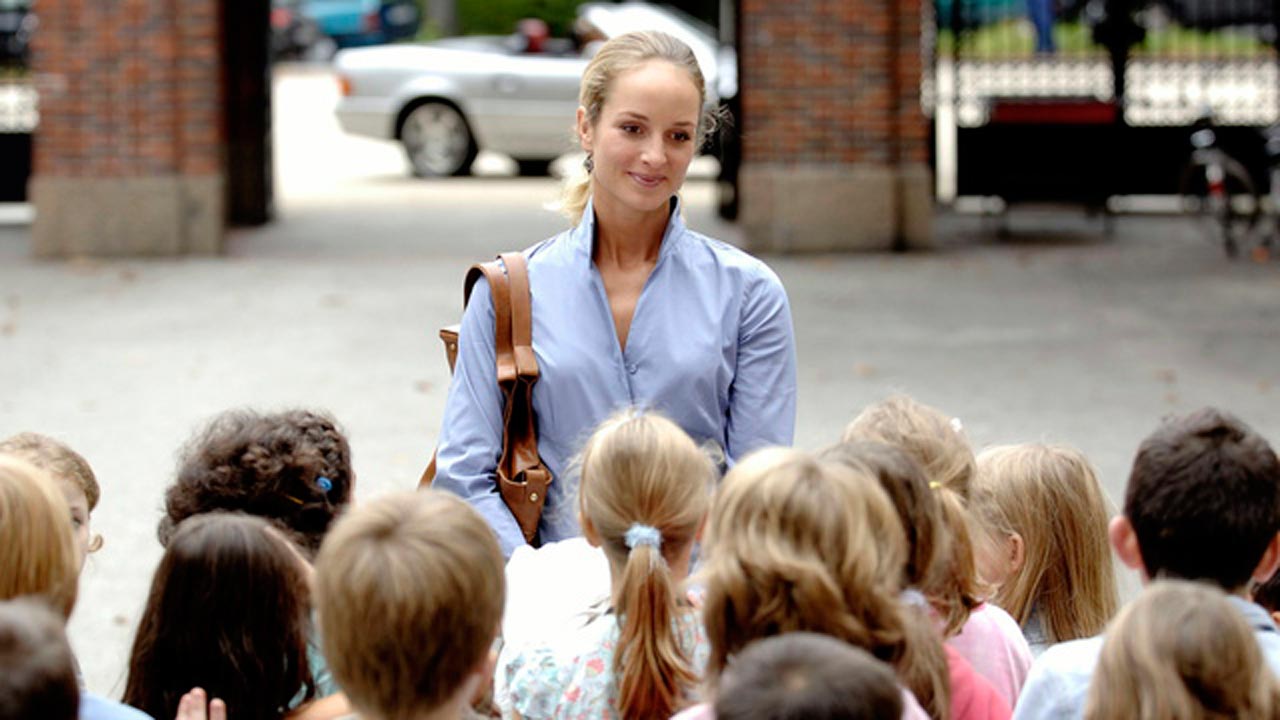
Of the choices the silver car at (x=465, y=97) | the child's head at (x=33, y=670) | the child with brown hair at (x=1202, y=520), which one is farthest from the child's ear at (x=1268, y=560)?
the silver car at (x=465, y=97)

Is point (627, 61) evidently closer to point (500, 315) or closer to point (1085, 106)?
point (500, 315)

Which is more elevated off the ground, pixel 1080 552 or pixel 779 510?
pixel 779 510

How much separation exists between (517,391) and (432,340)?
25.8ft

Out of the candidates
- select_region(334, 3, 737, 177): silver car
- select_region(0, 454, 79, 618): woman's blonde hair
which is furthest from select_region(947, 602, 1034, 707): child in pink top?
select_region(334, 3, 737, 177): silver car

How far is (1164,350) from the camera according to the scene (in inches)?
455

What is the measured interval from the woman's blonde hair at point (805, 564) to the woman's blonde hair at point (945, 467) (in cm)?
52

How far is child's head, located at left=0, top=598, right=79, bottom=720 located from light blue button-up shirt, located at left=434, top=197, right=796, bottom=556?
1.52 meters

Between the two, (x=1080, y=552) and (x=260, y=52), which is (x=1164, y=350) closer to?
(x=1080, y=552)

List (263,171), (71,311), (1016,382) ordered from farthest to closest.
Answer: (263,171), (71,311), (1016,382)

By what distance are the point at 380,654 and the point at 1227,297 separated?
11.3m

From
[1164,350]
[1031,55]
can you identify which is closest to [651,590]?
[1164,350]

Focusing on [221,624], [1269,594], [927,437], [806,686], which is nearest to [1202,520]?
[927,437]

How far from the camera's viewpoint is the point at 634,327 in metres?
4.22

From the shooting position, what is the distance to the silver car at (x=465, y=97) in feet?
72.1
